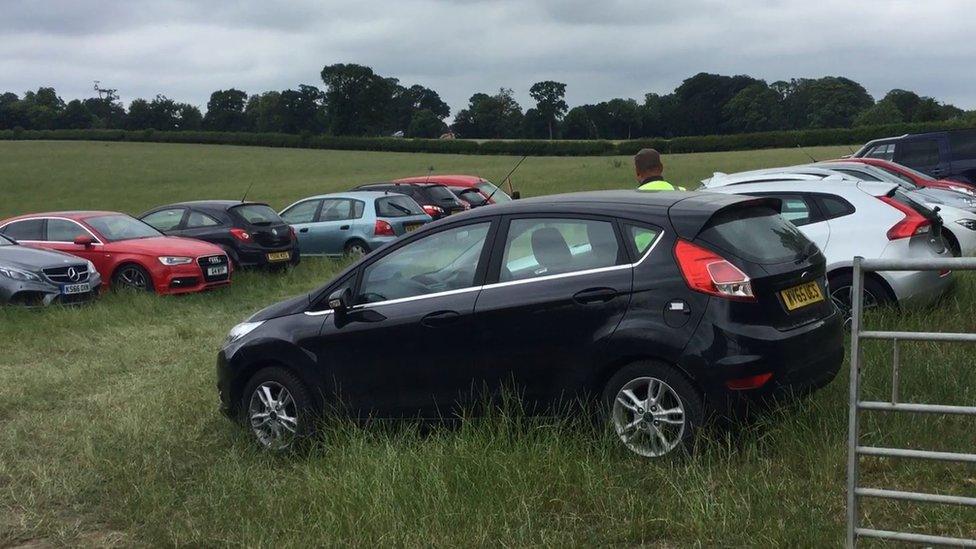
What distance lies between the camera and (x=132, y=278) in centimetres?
1488

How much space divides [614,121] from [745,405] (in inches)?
2787

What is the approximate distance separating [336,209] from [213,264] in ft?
14.1

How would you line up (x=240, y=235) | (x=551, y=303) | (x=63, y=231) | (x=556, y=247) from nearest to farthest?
1. (x=551, y=303)
2. (x=556, y=247)
3. (x=63, y=231)
4. (x=240, y=235)

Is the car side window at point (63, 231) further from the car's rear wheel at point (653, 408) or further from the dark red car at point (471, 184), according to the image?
the car's rear wheel at point (653, 408)

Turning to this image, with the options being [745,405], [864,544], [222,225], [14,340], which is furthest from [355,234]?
[864,544]

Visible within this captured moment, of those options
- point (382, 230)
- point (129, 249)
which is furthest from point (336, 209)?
point (129, 249)

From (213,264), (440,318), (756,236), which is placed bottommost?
(213,264)

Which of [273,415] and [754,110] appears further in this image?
[754,110]

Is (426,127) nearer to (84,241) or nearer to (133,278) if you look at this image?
(84,241)

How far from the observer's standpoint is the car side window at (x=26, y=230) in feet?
52.2

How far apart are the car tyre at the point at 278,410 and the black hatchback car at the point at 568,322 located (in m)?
0.01

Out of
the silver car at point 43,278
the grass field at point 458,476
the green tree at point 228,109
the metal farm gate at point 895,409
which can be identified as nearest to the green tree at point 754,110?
the green tree at point 228,109

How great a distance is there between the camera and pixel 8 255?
45.0ft

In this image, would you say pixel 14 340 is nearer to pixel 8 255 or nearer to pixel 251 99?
pixel 8 255
